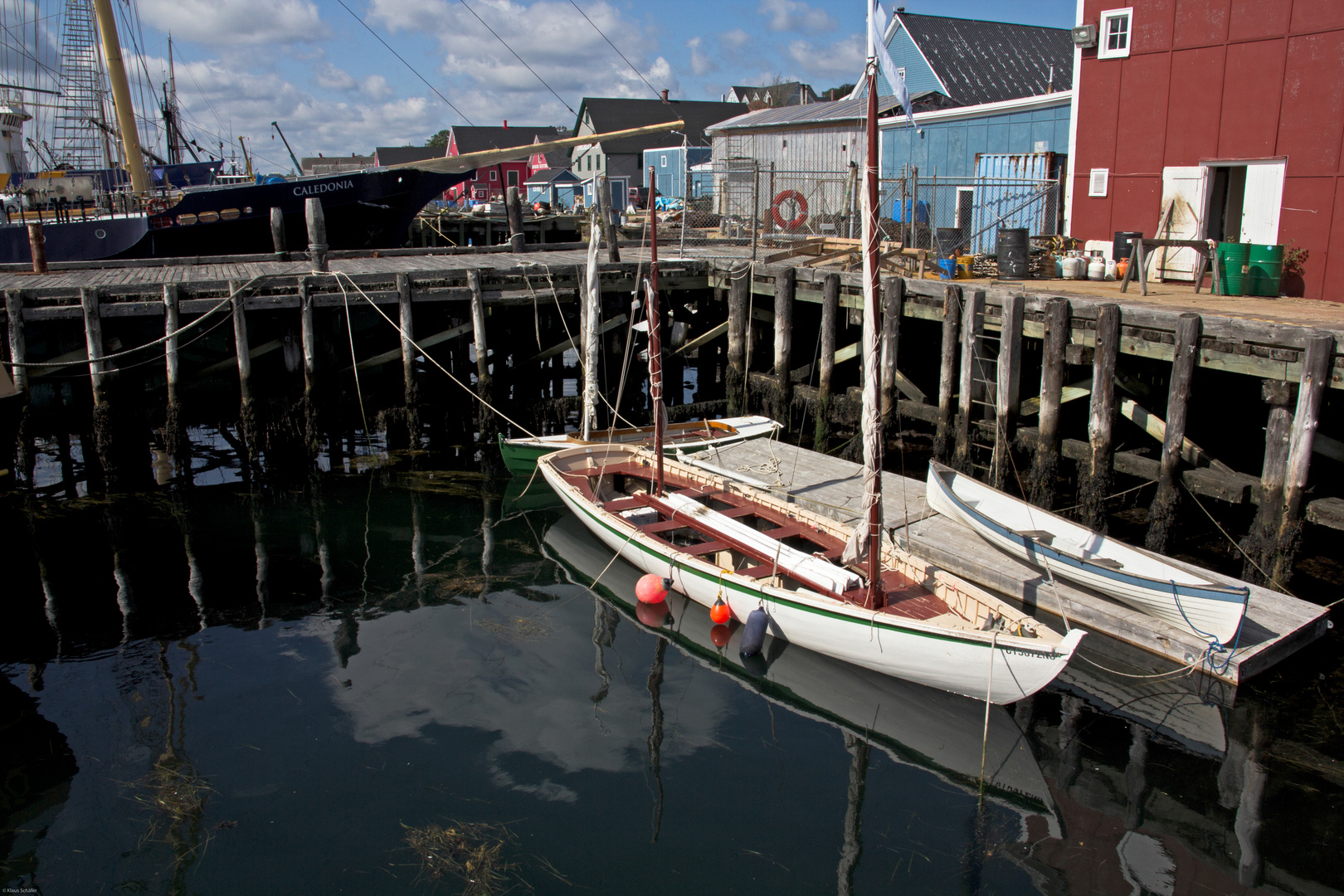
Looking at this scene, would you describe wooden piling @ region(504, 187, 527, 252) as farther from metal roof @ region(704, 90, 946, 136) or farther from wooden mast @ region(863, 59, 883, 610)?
wooden mast @ region(863, 59, 883, 610)

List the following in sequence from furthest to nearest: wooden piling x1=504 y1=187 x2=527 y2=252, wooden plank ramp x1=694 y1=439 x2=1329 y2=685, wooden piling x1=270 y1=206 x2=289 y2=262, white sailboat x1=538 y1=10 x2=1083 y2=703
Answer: wooden piling x1=504 y1=187 x2=527 y2=252 → wooden piling x1=270 y1=206 x2=289 y2=262 → wooden plank ramp x1=694 y1=439 x2=1329 y2=685 → white sailboat x1=538 y1=10 x2=1083 y2=703

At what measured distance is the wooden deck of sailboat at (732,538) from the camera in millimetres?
9336

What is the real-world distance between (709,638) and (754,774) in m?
2.62

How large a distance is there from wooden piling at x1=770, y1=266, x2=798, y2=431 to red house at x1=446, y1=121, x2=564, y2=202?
37.8 m

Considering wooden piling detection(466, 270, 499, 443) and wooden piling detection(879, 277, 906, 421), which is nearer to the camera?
wooden piling detection(879, 277, 906, 421)

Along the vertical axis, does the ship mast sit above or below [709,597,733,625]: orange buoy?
above

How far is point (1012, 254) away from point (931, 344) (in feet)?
8.20

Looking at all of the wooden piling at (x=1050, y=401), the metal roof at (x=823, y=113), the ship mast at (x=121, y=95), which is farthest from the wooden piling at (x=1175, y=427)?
the ship mast at (x=121, y=95)

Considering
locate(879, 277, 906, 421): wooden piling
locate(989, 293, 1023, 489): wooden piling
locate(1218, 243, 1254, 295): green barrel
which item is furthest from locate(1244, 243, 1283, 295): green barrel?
locate(879, 277, 906, 421): wooden piling

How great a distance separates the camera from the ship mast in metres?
26.4

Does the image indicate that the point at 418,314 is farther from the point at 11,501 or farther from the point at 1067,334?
the point at 1067,334

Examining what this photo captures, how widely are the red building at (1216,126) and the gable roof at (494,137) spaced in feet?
175

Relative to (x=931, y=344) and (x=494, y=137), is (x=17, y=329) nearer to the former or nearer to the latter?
(x=931, y=344)

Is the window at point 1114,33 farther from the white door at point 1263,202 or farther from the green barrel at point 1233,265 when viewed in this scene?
the green barrel at point 1233,265
